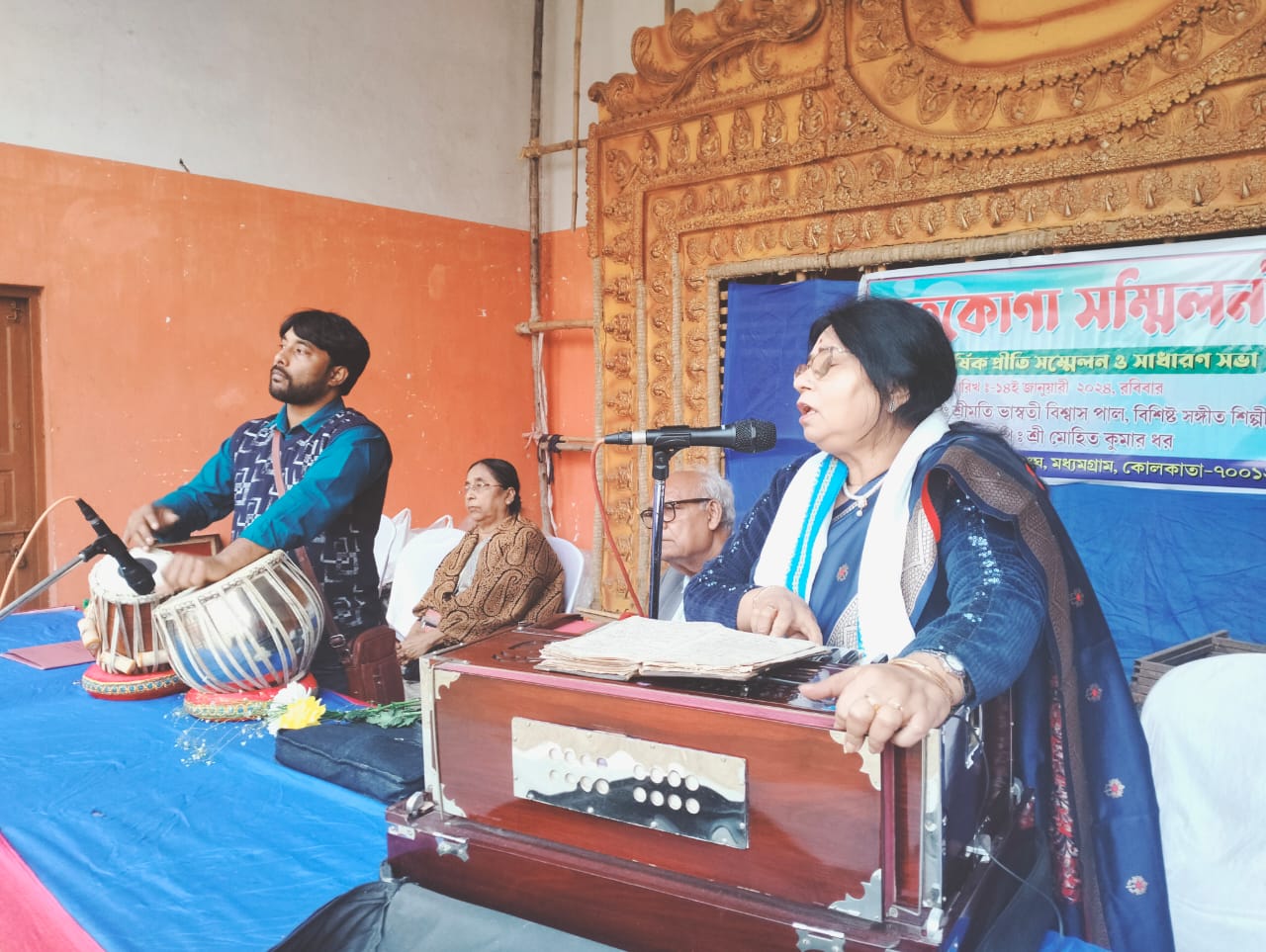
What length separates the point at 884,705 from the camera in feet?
2.75

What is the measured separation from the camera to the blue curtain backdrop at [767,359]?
4.35m

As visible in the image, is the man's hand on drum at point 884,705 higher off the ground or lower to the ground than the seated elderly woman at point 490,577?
higher

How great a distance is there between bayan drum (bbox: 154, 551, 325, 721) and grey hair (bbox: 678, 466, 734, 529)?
1296 millimetres

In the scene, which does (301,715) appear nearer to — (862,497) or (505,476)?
(862,497)

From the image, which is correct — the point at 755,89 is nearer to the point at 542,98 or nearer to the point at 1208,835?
the point at 542,98

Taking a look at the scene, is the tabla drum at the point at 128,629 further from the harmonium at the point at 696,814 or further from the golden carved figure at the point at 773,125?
the golden carved figure at the point at 773,125

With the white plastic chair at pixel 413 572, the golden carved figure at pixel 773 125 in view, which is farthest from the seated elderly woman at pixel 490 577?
the golden carved figure at pixel 773 125

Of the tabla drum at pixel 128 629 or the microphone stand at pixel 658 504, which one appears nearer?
the microphone stand at pixel 658 504

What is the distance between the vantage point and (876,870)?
87cm

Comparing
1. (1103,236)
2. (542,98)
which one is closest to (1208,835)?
(1103,236)

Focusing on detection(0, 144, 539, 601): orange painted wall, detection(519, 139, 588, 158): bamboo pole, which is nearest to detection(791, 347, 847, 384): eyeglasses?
detection(0, 144, 539, 601): orange painted wall

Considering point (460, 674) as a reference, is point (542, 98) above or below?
above

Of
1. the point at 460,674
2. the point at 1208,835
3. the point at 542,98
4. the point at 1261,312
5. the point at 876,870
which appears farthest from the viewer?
the point at 542,98

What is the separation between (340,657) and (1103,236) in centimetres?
308
